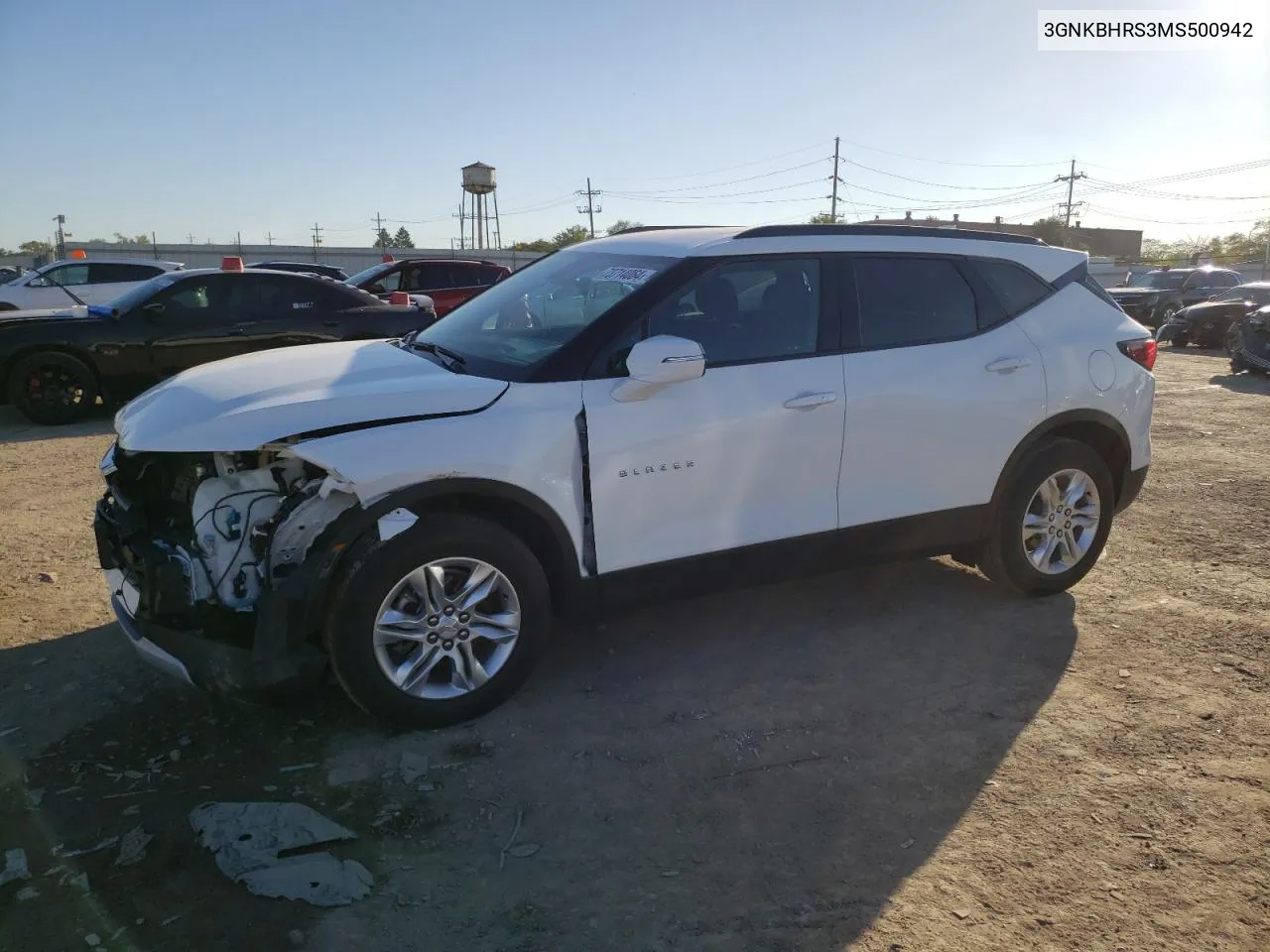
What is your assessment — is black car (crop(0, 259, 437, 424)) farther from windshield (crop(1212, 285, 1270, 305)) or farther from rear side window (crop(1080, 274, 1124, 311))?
windshield (crop(1212, 285, 1270, 305))

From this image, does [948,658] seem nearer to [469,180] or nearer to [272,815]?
[272,815]

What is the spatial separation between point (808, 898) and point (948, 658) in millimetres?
1859

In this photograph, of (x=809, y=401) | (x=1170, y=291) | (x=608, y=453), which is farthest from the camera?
(x=1170, y=291)

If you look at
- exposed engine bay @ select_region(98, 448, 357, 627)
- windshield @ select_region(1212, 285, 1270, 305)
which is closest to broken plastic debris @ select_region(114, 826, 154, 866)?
exposed engine bay @ select_region(98, 448, 357, 627)

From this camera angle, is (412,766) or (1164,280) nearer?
(412,766)

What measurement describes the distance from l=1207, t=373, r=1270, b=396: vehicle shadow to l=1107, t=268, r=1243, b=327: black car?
9.48 meters

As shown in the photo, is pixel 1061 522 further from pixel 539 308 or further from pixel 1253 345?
pixel 1253 345

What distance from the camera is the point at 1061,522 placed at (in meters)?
4.81

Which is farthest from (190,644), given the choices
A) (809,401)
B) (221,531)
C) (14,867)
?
(809,401)

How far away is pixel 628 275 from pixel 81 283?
14070 millimetres

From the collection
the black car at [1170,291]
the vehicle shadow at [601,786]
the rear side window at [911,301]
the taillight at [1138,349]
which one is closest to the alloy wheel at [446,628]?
the vehicle shadow at [601,786]

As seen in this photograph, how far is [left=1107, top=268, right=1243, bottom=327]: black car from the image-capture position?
75.6 feet

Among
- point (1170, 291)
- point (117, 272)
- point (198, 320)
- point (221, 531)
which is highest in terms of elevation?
point (117, 272)

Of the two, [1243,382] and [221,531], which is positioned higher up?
[221,531]
